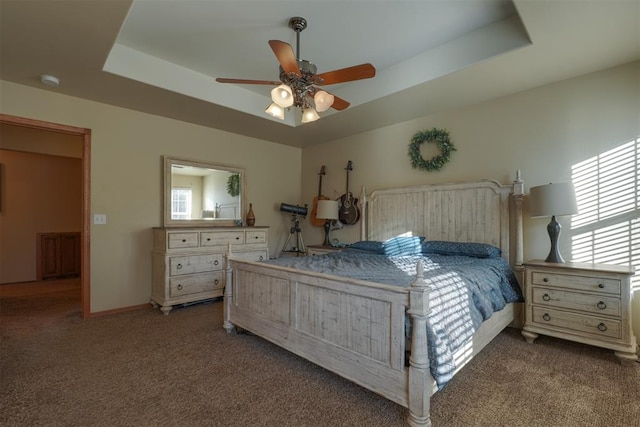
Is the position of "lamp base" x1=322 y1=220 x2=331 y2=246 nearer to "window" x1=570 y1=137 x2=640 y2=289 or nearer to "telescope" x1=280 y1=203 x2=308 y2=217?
"telescope" x1=280 y1=203 x2=308 y2=217

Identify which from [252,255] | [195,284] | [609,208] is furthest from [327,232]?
[609,208]

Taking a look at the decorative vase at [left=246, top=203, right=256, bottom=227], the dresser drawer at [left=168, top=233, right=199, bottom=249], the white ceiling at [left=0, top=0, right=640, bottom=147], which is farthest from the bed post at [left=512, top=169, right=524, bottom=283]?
the dresser drawer at [left=168, top=233, right=199, bottom=249]

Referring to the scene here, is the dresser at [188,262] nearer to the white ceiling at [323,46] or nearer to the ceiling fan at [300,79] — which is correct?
the white ceiling at [323,46]

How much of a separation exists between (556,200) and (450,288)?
60.7 inches

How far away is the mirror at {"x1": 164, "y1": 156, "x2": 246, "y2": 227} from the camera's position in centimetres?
404

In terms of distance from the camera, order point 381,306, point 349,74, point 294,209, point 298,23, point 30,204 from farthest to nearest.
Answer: point 30,204 → point 294,209 → point 298,23 → point 349,74 → point 381,306

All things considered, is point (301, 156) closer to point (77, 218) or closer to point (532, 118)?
point (532, 118)

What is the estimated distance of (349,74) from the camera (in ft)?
7.02

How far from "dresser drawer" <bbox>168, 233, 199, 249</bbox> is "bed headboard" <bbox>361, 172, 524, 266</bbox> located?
227 cm

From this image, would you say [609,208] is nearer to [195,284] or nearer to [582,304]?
[582,304]

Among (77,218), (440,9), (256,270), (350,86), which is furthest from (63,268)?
(440,9)

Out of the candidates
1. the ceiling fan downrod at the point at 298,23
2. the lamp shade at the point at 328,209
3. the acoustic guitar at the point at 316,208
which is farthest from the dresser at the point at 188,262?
the ceiling fan downrod at the point at 298,23

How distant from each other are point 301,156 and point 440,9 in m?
3.55

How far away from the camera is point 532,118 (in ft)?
10.2
